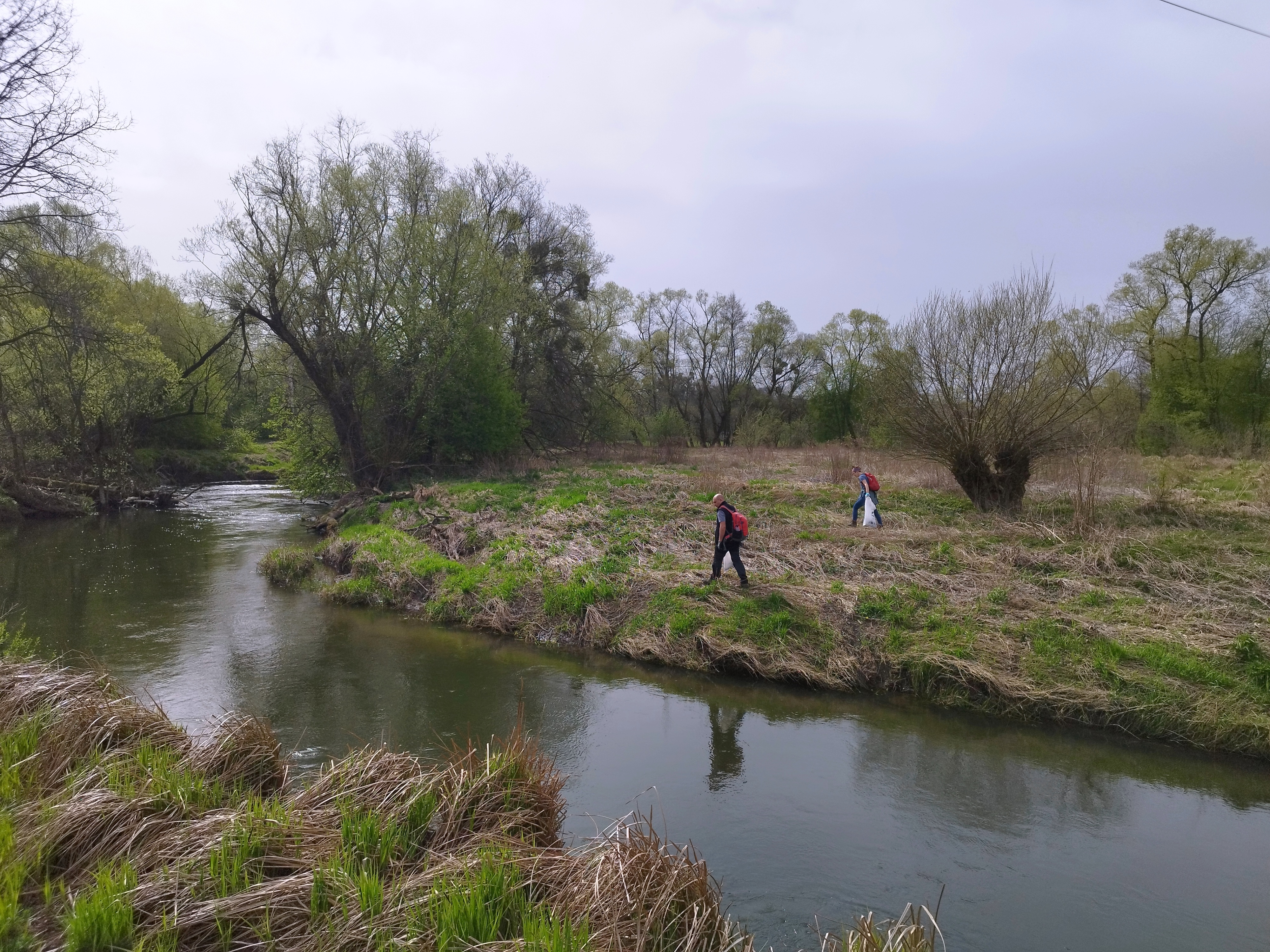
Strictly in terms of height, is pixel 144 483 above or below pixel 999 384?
below

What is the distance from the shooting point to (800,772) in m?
7.84

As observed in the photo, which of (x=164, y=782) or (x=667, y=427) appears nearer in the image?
(x=164, y=782)

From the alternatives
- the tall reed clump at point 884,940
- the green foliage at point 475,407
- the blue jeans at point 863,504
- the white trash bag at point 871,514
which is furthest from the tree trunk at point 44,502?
the tall reed clump at point 884,940

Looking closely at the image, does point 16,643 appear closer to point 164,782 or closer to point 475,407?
point 164,782

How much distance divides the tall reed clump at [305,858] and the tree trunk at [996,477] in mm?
13988

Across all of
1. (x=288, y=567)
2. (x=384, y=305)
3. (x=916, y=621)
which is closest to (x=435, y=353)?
(x=384, y=305)

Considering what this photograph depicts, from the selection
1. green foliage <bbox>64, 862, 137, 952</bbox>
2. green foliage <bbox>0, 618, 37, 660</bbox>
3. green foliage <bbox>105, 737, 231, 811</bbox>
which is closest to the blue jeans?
green foliage <bbox>105, 737, 231, 811</bbox>

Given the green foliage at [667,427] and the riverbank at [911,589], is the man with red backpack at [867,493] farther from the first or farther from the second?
the green foliage at [667,427]

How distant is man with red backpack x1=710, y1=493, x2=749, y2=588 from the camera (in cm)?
1215

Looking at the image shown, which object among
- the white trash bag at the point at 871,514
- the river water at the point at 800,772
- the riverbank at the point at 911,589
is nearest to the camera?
the river water at the point at 800,772

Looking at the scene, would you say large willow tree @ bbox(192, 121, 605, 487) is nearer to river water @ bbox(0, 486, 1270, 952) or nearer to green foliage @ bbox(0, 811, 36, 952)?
river water @ bbox(0, 486, 1270, 952)

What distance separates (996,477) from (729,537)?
8.34 m

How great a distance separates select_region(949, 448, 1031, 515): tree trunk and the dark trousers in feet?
25.3

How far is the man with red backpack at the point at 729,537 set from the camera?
12148mm
